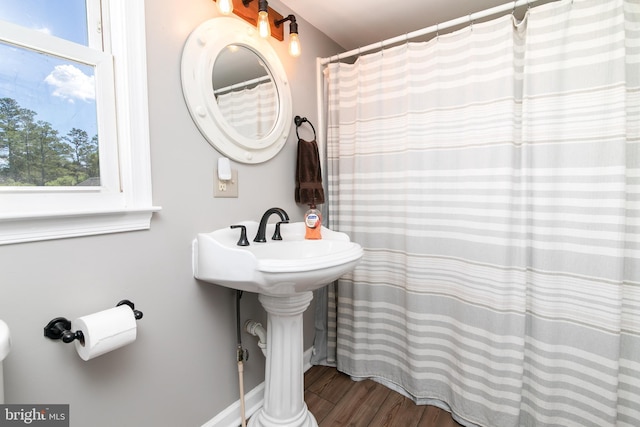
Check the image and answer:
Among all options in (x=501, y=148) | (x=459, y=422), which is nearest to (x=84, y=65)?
(x=501, y=148)

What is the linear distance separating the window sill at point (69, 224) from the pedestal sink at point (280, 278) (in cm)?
25

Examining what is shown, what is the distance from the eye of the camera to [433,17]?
1688 millimetres

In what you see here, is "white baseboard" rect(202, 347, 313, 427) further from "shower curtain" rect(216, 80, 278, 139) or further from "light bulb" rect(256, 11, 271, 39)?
"light bulb" rect(256, 11, 271, 39)

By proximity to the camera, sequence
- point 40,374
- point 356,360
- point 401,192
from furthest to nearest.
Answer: point 356,360
point 401,192
point 40,374

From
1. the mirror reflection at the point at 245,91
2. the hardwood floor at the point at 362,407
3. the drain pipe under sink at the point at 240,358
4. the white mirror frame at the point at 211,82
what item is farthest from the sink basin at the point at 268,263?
the hardwood floor at the point at 362,407

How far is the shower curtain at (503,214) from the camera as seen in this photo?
1.14m

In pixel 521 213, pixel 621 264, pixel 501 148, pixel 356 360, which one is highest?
pixel 501 148

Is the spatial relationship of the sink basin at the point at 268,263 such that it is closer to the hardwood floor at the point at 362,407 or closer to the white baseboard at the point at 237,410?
the white baseboard at the point at 237,410

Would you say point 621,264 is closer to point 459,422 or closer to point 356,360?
point 459,422

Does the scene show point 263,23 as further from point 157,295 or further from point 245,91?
point 157,295

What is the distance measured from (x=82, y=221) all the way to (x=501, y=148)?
63.3 inches

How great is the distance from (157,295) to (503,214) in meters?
1.46

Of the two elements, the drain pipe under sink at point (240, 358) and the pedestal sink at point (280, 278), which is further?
the drain pipe under sink at point (240, 358)

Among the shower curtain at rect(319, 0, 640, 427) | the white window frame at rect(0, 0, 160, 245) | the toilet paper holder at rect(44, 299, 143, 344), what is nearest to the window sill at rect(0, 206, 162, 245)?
the white window frame at rect(0, 0, 160, 245)
